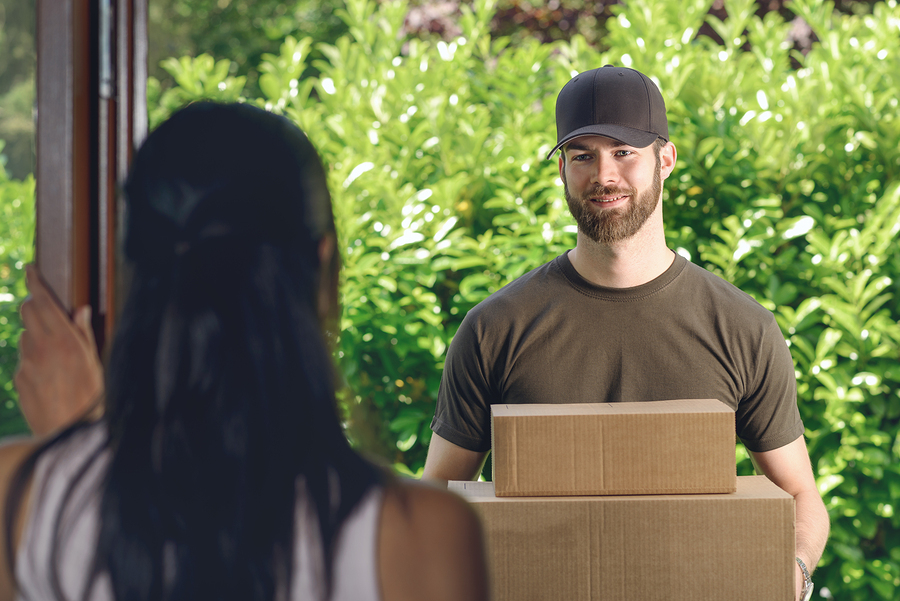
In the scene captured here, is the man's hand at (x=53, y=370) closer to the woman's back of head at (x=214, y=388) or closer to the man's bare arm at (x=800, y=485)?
the woman's back of head at (x=214, y=388)

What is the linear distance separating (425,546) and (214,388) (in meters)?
0.27

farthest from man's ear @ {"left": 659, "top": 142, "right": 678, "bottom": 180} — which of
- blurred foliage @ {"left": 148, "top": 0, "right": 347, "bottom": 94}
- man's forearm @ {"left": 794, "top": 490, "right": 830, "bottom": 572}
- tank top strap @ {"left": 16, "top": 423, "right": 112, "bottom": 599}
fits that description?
Answer: blurred foliage @ {"left": 148, "top": 0, "right": 347, "bottom": 94}

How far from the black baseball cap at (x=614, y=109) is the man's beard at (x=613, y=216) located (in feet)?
0.40

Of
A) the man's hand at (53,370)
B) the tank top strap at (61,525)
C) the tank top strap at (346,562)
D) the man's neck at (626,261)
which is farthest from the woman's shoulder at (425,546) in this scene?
the man's neck at (626,261)

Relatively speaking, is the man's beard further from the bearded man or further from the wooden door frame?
the wooden door frame

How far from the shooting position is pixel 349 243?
8.13ft

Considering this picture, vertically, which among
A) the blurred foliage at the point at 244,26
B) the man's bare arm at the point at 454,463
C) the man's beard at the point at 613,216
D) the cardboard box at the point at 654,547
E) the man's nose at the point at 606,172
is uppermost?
the blurred foliage at the point at 244,26

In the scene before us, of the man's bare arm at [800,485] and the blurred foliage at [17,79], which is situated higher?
the blurred foliage at [17,79]

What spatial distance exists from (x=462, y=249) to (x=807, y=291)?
1122 millimetres

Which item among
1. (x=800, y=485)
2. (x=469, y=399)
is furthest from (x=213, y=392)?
(x=800, y=485)

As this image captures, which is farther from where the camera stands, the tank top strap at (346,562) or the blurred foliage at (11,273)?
the blurred foliage at (11,273)

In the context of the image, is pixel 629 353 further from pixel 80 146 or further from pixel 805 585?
pixel 80 146

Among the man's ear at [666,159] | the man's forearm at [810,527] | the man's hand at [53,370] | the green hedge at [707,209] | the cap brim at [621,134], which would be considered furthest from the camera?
the green hedge at [707,209]

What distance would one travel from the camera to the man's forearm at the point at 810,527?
1679 millimetres
